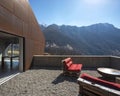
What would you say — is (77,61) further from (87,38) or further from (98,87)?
(87,38)

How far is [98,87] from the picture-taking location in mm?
3008

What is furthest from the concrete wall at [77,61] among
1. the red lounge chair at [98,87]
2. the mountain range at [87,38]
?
the mountain range at [87,38]

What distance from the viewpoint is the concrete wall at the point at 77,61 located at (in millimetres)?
9633

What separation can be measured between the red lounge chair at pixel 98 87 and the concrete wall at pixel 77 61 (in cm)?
602

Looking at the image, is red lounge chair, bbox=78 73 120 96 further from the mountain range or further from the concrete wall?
the mountain range

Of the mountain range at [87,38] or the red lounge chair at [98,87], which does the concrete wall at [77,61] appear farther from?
the mountain range at [87,38]

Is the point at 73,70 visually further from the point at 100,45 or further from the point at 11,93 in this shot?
the point at 100,45

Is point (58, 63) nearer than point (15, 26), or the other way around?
point (15, 26)

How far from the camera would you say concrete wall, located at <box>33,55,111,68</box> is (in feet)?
31.6

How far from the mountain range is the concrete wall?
102 feet

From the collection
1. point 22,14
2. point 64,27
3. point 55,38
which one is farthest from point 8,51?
point 64,27

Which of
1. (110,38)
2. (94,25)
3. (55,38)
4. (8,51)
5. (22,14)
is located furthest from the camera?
(94,25)

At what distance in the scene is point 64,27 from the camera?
241 ft

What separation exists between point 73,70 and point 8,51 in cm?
917
